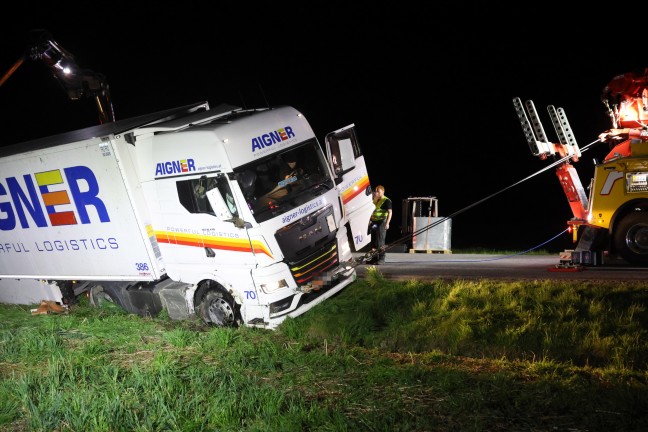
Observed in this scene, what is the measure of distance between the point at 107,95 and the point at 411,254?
8.25 meters

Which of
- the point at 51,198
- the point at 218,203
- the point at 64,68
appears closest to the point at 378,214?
the point at 218,203

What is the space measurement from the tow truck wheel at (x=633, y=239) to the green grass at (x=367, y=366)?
148cm

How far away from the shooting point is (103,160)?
10.0 meters

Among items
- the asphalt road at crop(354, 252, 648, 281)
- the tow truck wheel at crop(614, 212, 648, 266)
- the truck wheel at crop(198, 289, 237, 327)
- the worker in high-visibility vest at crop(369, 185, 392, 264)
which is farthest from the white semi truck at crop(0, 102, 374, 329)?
the tow truck wheel at crop(614, 212, 648, 266)

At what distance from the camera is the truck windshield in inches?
361

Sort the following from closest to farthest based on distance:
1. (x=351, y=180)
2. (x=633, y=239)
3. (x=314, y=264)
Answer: (x=314, y=264) < (x=633, y=239) < (x=351, y=180)

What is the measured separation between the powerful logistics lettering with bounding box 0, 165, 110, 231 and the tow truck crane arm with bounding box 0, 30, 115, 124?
11.3 ft

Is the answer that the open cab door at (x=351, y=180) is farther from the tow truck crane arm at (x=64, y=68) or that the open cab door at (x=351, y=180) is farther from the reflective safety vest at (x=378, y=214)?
the tow truck crane arm at (x=64, y=68)

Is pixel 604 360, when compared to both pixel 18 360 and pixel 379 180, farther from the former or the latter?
pixel 379 180

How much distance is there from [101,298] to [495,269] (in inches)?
292

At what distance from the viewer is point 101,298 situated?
1188cm

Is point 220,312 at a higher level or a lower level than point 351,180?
lower

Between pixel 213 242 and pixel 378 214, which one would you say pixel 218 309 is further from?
pixel 378 214

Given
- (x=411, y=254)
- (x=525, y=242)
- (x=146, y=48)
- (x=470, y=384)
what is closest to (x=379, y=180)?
(x=525, y=242)
